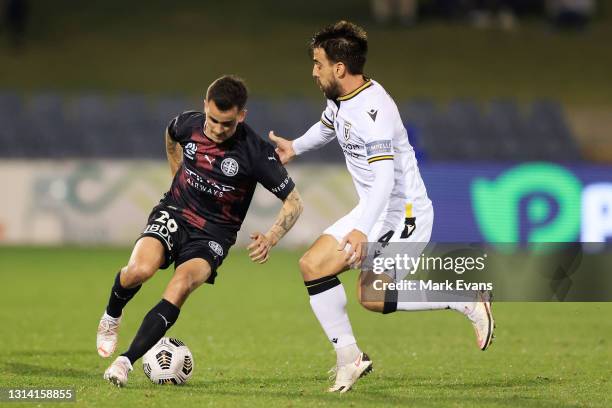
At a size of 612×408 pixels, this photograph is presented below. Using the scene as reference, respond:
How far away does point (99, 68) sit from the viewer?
2662 centimetres

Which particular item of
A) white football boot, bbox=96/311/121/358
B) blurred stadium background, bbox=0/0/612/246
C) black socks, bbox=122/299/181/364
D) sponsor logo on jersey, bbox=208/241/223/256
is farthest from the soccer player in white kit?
blurred stadium background, bbox=0/0/612/246

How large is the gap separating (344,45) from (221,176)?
1178 millimetres

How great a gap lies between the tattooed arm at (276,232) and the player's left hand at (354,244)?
1.67 ft

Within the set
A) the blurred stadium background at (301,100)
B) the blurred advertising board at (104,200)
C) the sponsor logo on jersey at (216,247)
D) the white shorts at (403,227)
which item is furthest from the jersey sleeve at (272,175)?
the blurred advertising board at (104,200)

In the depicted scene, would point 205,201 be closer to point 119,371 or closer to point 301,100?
point 119,371

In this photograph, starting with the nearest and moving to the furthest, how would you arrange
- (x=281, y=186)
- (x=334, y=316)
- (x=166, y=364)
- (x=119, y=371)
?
(x=119, y=371) < (x=334, y=316) < (x=166, y=364) < (x=281, y=186)

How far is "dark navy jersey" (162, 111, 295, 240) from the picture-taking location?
23.4 ft

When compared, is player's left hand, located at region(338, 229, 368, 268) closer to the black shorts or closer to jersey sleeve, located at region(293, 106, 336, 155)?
the black shorts

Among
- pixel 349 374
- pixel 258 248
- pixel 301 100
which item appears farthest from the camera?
pixel 301 100

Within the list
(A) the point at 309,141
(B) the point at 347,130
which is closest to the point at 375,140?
(B) the point at 347,130

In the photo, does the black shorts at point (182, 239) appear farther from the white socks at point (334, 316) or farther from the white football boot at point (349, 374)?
the white football boot at point (349, 374)

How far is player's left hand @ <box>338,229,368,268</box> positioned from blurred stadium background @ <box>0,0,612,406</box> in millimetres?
818

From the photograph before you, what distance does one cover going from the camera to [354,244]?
6.29m

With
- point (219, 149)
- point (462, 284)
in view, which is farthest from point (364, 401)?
point (219, 149)
